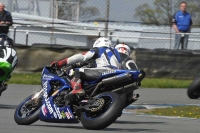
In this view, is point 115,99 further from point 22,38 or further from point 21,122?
point 22,38

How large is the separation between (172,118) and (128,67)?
81.6 inches

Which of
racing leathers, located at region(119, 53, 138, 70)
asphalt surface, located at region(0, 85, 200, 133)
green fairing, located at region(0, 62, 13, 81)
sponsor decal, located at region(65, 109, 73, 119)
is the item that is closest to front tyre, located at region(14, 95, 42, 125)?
asphalt surface, located at region(0, 85, 200, 133)

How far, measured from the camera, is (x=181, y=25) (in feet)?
65.5

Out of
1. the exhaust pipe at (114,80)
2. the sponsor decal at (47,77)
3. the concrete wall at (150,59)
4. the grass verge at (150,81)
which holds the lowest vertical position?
the grass verge at (150,81)

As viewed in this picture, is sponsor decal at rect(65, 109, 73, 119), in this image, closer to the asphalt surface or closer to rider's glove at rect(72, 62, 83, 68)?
the asphalt surface

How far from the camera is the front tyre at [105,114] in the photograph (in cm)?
841

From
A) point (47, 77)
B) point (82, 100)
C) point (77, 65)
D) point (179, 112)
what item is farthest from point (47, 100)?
point (179, 112)

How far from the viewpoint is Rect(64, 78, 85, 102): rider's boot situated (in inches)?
362

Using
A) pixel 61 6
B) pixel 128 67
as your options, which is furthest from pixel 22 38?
pixel 128 67

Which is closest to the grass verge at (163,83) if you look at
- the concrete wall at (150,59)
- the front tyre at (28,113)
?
the concrete wall at (150,59)

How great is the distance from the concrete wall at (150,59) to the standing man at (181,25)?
37.5 inches

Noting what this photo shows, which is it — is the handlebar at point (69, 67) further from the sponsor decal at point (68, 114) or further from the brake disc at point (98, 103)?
the brake disc at point (98, 103)

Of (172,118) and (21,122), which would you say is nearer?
(21,122)

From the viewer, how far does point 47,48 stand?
63.0 ft
